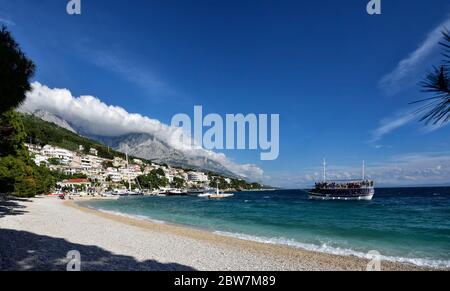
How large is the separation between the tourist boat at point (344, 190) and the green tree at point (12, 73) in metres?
87.5

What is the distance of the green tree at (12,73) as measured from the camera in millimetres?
9109

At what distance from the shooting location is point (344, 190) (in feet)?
292

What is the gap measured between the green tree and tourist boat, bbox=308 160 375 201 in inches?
3446

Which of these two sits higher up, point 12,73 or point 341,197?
point 12,73

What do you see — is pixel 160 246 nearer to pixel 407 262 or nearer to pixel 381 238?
pixel 407 262

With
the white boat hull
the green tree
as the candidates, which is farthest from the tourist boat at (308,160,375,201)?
the green tree

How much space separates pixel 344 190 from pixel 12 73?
90655mm

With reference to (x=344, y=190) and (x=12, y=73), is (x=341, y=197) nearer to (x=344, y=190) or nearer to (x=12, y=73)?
(x=344, y=190)

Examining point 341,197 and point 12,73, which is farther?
point 341,197

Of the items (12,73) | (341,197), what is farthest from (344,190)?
(12,73)

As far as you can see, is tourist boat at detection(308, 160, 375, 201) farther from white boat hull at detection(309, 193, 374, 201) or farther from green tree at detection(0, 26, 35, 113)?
green tree at detection(0, 26, 35, 113)

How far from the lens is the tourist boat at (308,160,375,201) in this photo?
84625 millimetres

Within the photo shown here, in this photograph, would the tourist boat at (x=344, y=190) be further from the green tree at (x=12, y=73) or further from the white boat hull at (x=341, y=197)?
the green tree at (x=12, y=73)
